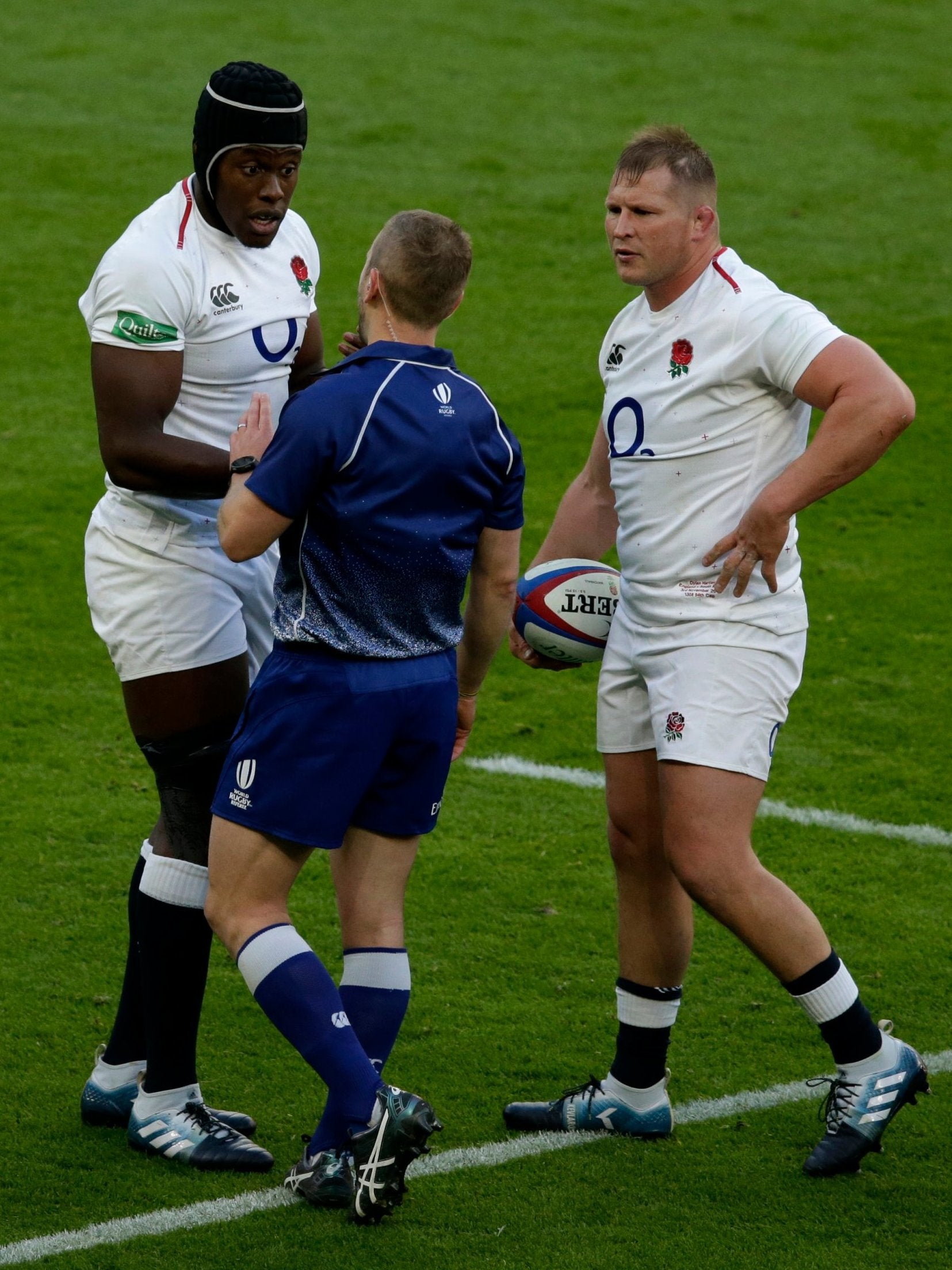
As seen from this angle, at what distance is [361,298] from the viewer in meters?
3.74

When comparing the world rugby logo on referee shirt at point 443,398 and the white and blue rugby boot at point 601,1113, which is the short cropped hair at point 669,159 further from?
the white and blue rugby boot at point 601,1113

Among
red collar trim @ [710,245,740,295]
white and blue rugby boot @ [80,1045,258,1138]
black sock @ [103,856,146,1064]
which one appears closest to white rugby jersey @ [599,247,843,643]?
red collar trim @ [710,245,740,295]

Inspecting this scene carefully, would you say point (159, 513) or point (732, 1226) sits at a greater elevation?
point (159, 513)

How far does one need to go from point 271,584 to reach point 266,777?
794 millimetres

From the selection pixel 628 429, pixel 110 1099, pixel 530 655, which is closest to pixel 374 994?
pixel 110 1099

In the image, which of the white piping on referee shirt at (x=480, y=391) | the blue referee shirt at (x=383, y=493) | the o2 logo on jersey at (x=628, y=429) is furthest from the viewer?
the o2 logo on jersey at (x=628, y=429)

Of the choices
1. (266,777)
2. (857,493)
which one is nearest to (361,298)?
(266,777)

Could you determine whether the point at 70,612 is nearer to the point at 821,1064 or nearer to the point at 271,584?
the point at 271,584

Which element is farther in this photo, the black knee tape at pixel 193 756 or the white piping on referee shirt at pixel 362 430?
the black knee tape at pixel 193 756

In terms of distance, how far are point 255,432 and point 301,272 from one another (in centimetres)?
75

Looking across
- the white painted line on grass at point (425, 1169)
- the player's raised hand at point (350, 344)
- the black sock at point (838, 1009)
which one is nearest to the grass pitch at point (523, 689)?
the white painted line on grass at point (425, 1169)

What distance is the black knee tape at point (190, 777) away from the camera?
412cm

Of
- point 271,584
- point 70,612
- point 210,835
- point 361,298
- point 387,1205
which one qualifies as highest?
point 361,298

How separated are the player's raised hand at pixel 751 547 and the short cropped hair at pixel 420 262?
31.8 inches
